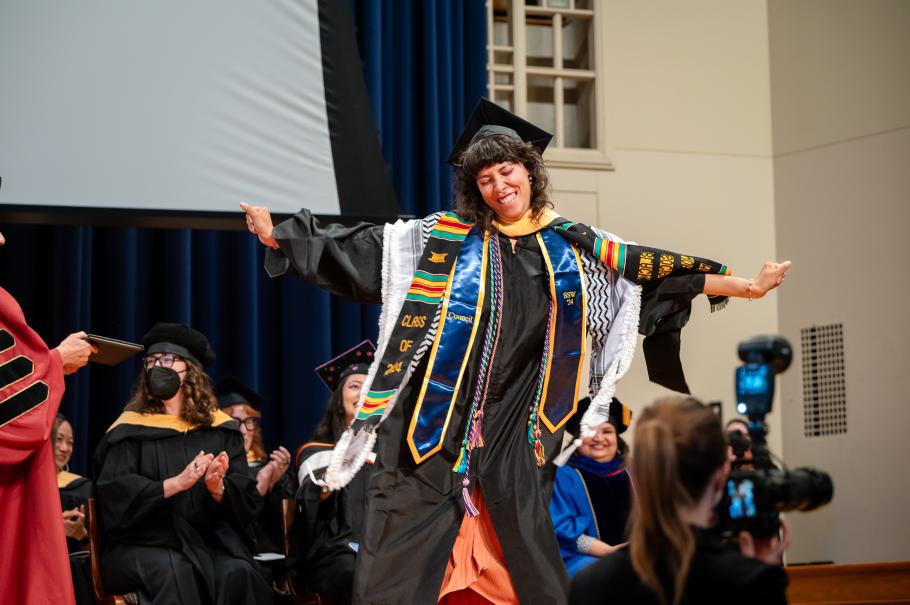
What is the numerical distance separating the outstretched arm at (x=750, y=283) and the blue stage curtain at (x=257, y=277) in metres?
2.37

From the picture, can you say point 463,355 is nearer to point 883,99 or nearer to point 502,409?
point 502,409

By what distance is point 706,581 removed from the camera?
1.82 meters

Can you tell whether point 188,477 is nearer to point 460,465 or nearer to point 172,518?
point 172,518

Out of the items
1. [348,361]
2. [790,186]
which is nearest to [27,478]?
[348,361]

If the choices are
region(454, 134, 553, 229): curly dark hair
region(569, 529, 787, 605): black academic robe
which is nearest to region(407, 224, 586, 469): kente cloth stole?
region(454, 134, 553, 229): curly dark hair

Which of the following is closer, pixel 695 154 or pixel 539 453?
pixel 539 453

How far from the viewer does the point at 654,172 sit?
7285 mm

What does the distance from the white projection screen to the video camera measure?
347 centimetres

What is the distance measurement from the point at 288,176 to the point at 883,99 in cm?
384

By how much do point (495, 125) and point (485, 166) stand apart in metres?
0.25

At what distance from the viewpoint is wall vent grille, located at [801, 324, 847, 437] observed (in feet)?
22.6

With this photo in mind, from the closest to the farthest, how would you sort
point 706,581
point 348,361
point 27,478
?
point 706,581 < point 27,478 < point 348,361

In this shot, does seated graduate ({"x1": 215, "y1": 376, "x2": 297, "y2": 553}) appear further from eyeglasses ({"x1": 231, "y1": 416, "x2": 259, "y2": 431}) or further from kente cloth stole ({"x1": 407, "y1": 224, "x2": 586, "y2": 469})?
kente cloth stole ({"x1": 407, "y1": 224, "x2": 586, "y2": 469})

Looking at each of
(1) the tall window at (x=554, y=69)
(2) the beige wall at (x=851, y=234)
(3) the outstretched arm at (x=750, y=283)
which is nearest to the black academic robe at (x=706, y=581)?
(3) the outstretched arm at (x=750, y=283)
